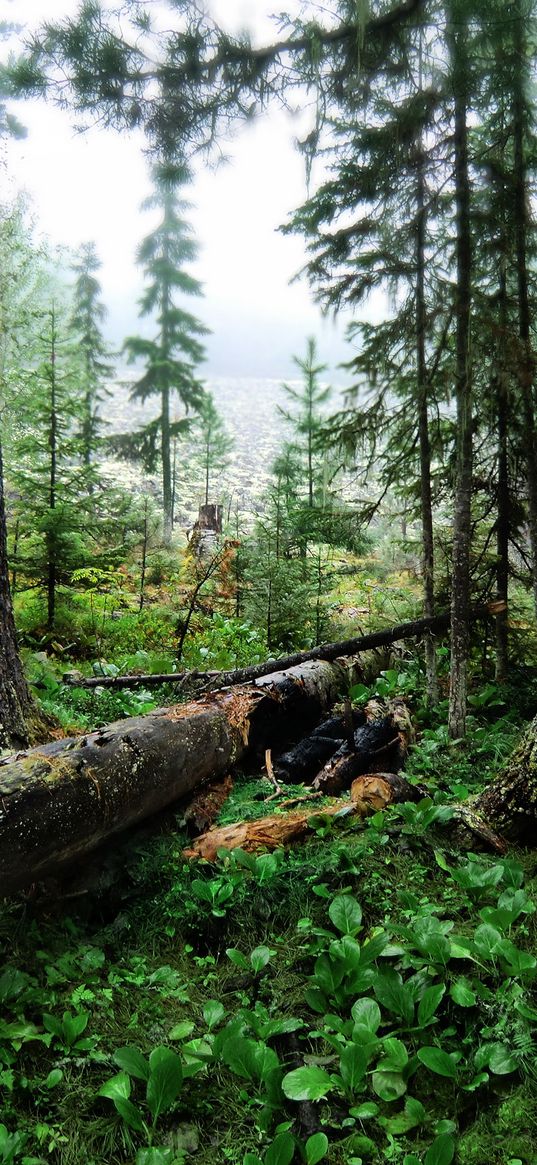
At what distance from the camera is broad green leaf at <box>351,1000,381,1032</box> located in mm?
2191

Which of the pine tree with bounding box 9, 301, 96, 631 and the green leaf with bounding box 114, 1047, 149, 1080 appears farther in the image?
the pine tree with bounding box 9, 301, 96, 631

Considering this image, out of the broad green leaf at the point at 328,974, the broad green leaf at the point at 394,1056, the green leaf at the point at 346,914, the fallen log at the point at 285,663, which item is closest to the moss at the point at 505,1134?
the broad green leaf at the point at 394,1056

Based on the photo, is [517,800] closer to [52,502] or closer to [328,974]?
[328,974]

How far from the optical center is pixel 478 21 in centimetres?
482

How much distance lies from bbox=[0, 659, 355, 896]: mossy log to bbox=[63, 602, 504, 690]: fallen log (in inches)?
33.4

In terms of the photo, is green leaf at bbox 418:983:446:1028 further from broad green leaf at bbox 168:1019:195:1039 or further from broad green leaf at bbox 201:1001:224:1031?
broad green leaf at bbox 168:1019:195:1039

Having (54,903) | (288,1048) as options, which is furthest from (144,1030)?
(54,903)

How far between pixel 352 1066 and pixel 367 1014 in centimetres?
22

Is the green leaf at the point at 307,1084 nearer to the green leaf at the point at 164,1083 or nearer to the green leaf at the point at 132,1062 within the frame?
the green leaf at the point at 164,1083

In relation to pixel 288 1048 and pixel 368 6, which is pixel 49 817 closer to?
pixel 288 1048

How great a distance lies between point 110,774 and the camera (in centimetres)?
346

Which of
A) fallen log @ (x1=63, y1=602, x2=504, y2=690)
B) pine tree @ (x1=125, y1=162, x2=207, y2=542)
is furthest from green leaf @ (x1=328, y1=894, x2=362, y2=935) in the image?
pine tree @ (x1=125, y1=162, x2=207, y2=542)

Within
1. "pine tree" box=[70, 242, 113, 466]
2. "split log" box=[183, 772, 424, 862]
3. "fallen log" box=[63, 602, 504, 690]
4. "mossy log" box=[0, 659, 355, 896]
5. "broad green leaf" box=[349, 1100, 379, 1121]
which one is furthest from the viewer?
"pine tree" box=[70, 242, 113, 466]

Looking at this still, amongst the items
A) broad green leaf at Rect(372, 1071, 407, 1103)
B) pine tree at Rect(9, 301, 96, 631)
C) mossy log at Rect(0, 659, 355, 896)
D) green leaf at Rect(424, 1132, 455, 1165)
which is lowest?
broad green leaf at Rect(372, 1071, 407, 1103)
